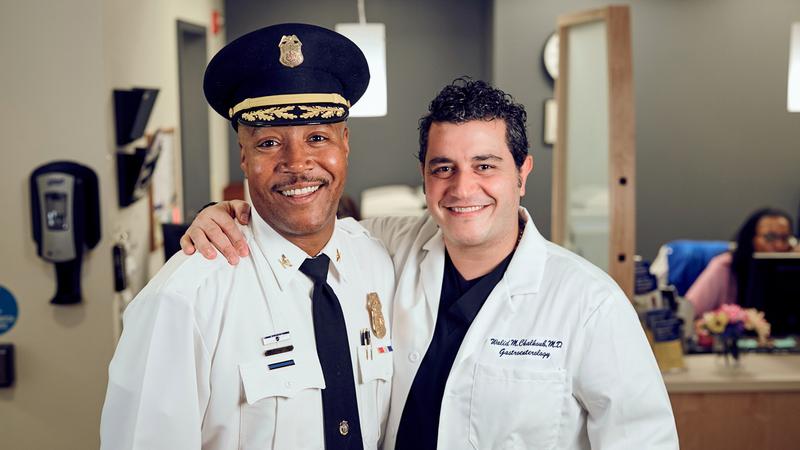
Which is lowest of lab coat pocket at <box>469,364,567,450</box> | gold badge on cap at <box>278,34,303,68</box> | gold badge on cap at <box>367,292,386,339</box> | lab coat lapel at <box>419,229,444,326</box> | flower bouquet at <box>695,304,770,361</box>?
flower bouquet at <box>695,304,770,361</box>

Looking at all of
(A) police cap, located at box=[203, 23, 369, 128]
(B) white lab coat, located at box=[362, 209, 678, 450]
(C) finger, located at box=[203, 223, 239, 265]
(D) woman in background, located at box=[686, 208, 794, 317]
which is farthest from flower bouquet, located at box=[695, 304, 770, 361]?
(C) finger, located at box=[203, 223, 239, 265]

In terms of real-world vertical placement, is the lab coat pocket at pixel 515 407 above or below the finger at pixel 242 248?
below

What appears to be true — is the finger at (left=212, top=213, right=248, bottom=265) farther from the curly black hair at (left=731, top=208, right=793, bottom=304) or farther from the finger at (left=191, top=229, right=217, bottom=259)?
the curly black hair at (left=731, top=208, right=793, bottom=304)

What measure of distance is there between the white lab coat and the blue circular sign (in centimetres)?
179

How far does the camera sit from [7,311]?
302 cm

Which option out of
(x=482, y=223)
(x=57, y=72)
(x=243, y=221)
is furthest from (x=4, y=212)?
(x=482, y=223)

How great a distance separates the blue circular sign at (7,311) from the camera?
301cm

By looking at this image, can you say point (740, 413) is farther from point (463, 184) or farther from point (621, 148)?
point (463, 184)

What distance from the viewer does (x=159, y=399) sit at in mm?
1554

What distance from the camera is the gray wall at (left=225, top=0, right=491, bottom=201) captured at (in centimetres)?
702

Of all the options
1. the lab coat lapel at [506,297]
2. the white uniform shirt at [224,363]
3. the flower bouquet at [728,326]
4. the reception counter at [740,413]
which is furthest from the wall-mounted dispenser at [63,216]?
the flower bouquet at [728,326]

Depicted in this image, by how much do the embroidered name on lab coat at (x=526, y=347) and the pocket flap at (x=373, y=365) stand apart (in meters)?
0.24

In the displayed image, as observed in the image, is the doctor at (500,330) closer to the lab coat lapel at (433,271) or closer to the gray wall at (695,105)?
the lab coat lapel at (433,271)

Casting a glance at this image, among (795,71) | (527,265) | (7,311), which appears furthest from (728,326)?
(7,311)
